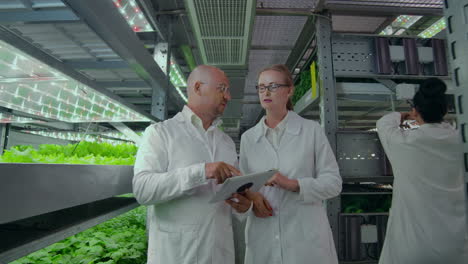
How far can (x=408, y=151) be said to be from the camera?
1743mm

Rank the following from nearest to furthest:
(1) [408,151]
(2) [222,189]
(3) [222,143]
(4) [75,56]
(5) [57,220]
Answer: (2) [222,189], (5) [57,220], (3) [222,143], (1) [408,151], (4) [75,56]

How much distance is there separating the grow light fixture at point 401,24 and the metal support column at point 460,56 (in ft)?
7.66

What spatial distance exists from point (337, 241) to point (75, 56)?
116 inches

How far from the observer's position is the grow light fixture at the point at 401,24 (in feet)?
8.46

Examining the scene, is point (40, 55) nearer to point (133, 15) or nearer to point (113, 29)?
point (113, 29)

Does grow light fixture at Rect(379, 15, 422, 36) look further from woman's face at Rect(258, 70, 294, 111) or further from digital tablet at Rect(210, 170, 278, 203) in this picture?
digital tablet at Rect(210, 170, 278, 203)

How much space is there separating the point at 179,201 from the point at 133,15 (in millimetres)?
1495

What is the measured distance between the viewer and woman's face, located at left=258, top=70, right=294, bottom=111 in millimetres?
1399

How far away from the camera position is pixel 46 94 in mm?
1550

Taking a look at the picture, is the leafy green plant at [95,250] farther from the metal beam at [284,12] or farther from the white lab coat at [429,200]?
the metal beam at [284,12]

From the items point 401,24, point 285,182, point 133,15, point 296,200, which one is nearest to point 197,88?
point 285,182

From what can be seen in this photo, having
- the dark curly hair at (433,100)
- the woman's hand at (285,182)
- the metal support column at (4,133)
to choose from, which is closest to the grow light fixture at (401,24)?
the dark curly hair at (433,100)

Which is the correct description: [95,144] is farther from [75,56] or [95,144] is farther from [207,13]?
[75,56]

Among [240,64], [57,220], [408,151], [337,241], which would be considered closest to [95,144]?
[57,220]
